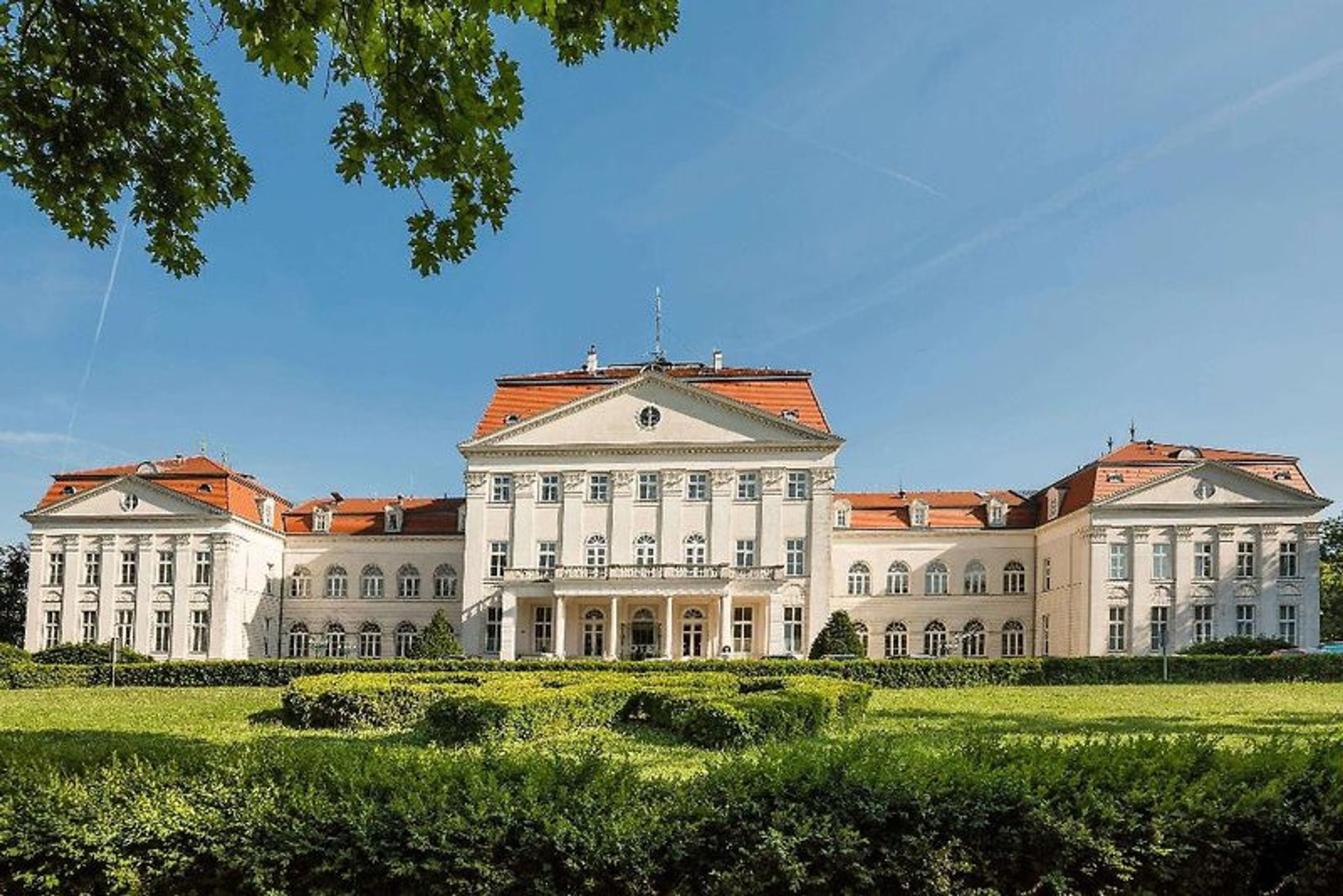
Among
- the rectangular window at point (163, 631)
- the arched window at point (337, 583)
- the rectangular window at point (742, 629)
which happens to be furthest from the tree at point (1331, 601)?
the rectangular window at point (163, 631)

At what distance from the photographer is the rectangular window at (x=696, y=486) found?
45.5 meters

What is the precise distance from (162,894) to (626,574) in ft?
122

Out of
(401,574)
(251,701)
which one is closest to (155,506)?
(401,574)

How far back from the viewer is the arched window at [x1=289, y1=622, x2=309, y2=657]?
168 feet

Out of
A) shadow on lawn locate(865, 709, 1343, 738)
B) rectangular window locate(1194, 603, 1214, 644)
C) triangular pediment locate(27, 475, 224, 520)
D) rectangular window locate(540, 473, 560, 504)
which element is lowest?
shadow on lawn locate(865, 709, 1343, 738)

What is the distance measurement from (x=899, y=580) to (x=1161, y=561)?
11122 millimetres

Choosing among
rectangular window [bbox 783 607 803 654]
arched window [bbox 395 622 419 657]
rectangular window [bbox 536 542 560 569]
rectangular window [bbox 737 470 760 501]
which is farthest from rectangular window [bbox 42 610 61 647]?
rectangular window [bbox 783 607 803 654]

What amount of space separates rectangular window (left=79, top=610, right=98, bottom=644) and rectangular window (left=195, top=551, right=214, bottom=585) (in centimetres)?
513

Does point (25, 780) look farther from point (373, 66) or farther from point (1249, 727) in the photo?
point (1249, 727)

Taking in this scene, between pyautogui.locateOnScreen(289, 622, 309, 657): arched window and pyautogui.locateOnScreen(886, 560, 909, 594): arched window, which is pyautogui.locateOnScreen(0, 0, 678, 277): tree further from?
pyautogui.locateOnScreen(289, 622, 309, 657): arched window

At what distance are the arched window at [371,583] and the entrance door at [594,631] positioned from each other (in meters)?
11.4

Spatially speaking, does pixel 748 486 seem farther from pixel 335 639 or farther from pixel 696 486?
pixel 335 639

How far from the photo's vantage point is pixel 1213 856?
625 centimetres

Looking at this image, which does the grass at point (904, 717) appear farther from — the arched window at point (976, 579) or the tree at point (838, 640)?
the arched window at point (976, 579)
